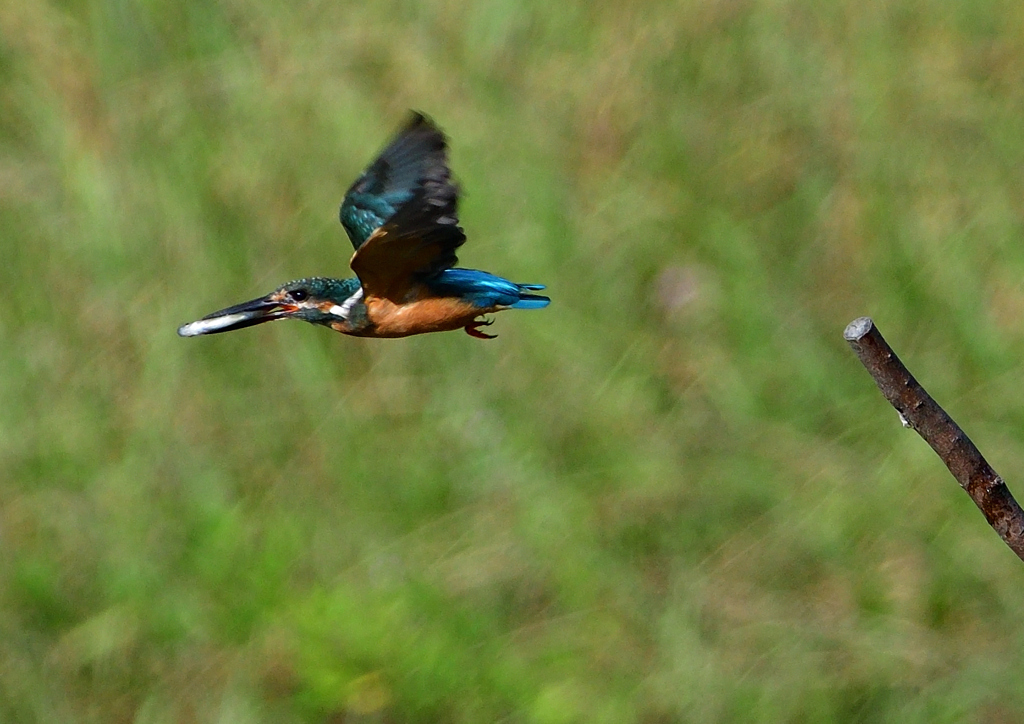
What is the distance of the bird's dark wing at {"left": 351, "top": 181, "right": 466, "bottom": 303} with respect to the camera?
0.82 meters

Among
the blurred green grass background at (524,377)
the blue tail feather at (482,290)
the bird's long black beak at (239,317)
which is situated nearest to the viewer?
the bird's long black beak at (239,317)

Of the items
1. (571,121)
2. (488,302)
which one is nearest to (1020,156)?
(571,121)

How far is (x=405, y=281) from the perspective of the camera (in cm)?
86

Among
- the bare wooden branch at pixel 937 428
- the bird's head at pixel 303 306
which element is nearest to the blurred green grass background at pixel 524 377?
the bare wooden branch at pixel 937 428

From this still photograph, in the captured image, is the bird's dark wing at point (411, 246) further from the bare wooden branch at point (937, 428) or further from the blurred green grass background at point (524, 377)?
the blurred green grass background at point (524, 377)

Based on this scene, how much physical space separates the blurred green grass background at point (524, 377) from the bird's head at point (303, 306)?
1899 mm

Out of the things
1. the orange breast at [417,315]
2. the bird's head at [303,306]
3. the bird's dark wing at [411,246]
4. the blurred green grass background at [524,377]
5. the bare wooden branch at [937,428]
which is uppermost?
the blurred green grass background at [524,377]

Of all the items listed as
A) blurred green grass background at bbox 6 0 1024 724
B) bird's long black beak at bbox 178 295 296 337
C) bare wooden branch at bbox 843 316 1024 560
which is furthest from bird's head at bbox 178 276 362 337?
blurred green grass background at bbox 6 0 1024 724

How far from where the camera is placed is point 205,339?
3.05m

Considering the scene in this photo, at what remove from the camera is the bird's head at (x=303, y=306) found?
2.78ft

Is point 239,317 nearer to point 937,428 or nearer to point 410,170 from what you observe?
point 410,170

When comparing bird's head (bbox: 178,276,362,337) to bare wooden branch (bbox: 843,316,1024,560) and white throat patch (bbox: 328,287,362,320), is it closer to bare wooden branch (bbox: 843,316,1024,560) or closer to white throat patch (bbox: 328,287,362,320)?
white throat patch (bbox: 328,287,362,320)

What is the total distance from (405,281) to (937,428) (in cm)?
37

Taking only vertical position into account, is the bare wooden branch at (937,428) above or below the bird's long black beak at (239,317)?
below
